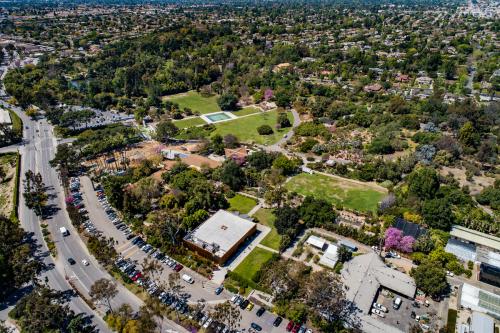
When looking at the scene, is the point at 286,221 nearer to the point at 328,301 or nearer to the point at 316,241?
the point at 316,241

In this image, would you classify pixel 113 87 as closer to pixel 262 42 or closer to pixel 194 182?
pixel 194 182

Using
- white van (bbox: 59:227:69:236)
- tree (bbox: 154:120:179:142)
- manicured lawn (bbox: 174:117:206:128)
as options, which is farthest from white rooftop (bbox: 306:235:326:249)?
manicured lawn (bbox: 174:117:206:128)

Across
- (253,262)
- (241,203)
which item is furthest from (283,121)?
(253,262)

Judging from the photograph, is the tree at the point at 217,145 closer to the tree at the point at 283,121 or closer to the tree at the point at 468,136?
the tree at the point at 283,121

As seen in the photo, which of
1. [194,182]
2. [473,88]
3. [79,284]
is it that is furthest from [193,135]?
[473,88]

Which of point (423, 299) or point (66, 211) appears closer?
point (423, 299)

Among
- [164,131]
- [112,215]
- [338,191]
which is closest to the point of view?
[112,215]

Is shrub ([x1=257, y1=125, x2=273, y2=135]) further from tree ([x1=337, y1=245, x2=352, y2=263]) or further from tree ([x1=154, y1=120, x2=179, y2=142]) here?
tree ([x1=337, y1=245, x2=352, y2=263])
